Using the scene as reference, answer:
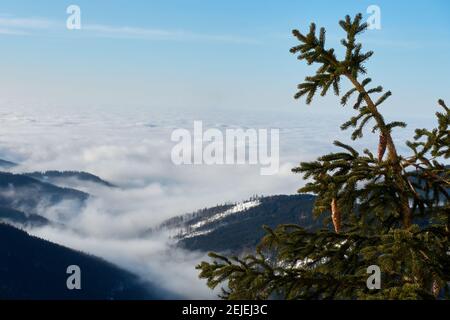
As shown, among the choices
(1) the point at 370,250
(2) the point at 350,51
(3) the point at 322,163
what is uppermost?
(2) the point at 350,51

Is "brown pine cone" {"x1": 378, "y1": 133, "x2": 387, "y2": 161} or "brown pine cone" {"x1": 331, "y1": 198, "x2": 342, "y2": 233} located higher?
"brown pine cone" {"x1": 378, "y1": 133, "x2": 387, "y2": 161}

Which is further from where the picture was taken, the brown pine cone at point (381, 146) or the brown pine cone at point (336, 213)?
the brown pine cone at point (381, 146)

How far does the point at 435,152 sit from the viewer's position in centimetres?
1370

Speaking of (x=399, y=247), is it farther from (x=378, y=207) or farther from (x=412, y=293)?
(x=378, y=207)

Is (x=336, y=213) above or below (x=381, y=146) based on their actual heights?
below

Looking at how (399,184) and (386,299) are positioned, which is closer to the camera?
(386,299)

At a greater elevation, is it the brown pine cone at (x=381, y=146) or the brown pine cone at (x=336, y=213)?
the brown pine cone at (x=381, y=146)

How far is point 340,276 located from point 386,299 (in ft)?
6.29

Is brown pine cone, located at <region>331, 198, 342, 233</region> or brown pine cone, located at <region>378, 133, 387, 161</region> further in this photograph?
brown pine cone, located at <region>378, 133, 387, 161</region>

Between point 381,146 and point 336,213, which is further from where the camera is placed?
point 381,146
